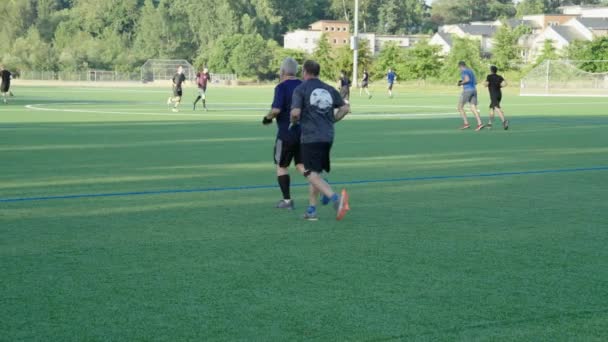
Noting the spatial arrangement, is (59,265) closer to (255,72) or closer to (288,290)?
(288,290)

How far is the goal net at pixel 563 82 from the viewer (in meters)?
62.3

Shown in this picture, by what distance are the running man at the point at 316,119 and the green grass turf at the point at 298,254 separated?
1.41ft

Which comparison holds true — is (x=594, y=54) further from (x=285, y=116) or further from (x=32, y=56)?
(x=285, y=116)

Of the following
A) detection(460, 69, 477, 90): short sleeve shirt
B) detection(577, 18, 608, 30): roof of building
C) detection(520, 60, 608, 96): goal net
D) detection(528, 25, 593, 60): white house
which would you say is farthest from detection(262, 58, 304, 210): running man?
detection(577, 18, 608, 30): roof of building

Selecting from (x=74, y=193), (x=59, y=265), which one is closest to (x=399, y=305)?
(x=59, y=265)

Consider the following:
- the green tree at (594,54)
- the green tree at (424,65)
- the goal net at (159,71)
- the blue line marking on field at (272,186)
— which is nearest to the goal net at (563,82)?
the green tree at (594,54)

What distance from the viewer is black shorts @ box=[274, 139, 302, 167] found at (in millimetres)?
10125

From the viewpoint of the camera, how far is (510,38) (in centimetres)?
8881

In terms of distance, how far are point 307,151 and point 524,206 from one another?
3.03 metres

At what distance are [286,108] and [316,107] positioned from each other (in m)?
0.66

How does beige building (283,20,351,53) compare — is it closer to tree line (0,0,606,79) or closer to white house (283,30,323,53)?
white house (283,30,323,53)

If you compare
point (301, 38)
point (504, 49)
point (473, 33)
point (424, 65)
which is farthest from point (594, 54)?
point (473, 33)

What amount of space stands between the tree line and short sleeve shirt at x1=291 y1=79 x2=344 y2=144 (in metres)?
77.3

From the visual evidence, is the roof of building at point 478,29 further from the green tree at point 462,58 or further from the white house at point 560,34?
the green tree at point 462,58
